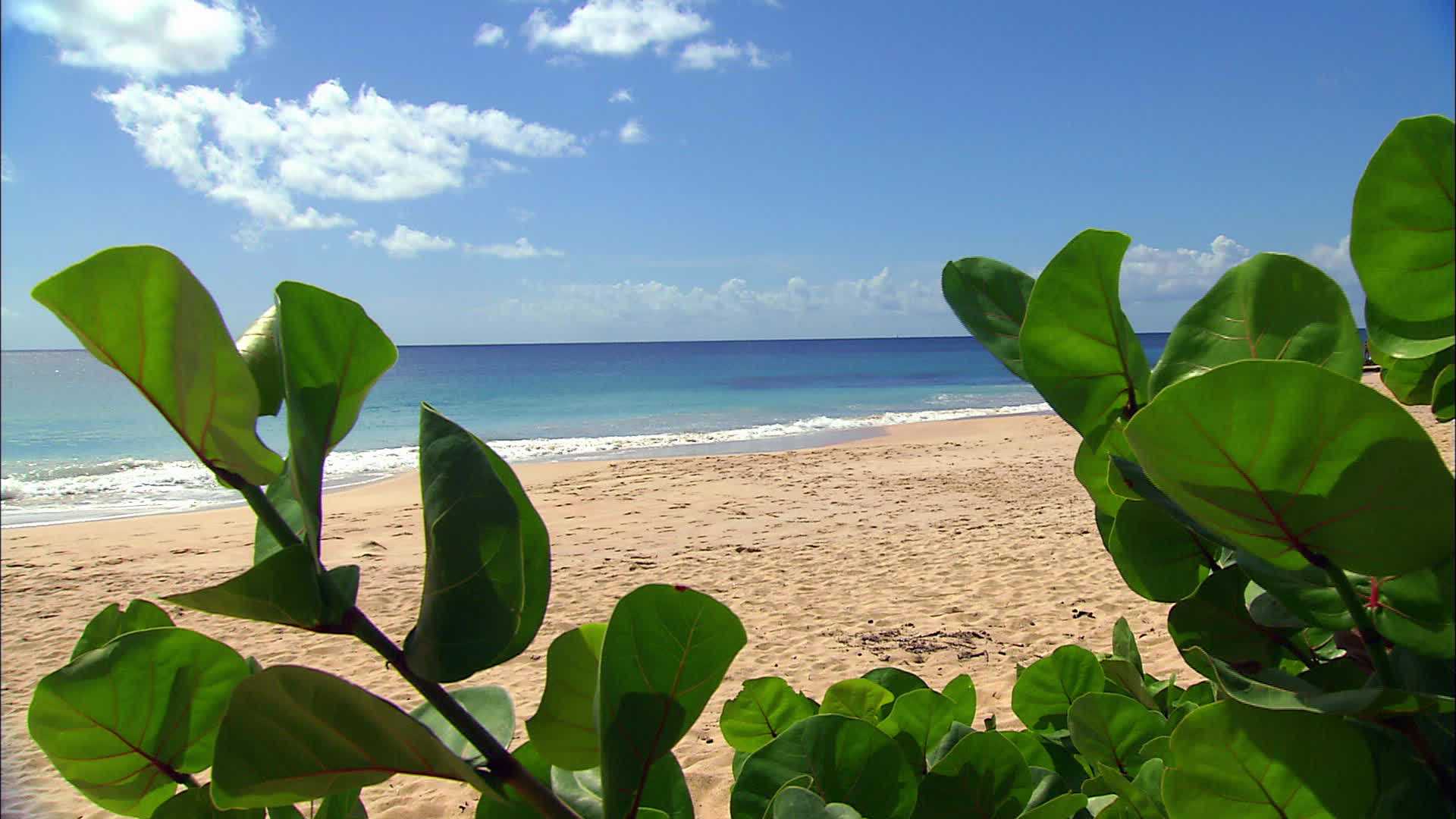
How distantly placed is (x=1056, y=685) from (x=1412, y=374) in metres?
0.39

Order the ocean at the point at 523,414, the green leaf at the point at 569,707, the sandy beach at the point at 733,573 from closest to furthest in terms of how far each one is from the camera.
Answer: the green leaf at the point at 569,707
the sandy beach at the point at 733,573
the ocean at the point at 523,414

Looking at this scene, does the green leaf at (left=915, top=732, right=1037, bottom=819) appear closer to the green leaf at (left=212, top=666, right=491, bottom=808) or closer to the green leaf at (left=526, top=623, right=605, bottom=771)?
the green leaf at (left=526, top=623, right=605, bottom=771)

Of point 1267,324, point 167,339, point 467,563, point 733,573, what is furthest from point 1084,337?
point 733,573

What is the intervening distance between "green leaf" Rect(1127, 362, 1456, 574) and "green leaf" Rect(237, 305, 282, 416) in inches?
15.8

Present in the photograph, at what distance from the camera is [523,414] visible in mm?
32375

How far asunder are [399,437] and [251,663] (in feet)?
82.5

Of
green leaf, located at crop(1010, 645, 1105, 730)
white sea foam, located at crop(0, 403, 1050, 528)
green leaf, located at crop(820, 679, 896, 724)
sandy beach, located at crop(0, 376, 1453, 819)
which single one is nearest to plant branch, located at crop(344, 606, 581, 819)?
green leaf, located at crop(820, 679, 896, 724)

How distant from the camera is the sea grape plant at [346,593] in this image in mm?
380

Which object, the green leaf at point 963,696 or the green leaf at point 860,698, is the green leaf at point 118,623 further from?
the green leaf at point 963,696

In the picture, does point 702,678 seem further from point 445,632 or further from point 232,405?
point 232,405

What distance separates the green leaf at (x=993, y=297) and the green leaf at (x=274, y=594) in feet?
1.31

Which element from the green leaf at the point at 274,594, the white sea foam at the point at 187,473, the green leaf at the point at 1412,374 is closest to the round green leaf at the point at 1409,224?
the green leaf at the point at 1412,374

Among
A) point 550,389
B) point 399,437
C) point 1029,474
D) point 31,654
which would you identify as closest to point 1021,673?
point 31,654

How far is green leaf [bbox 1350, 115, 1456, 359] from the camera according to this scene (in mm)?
377
